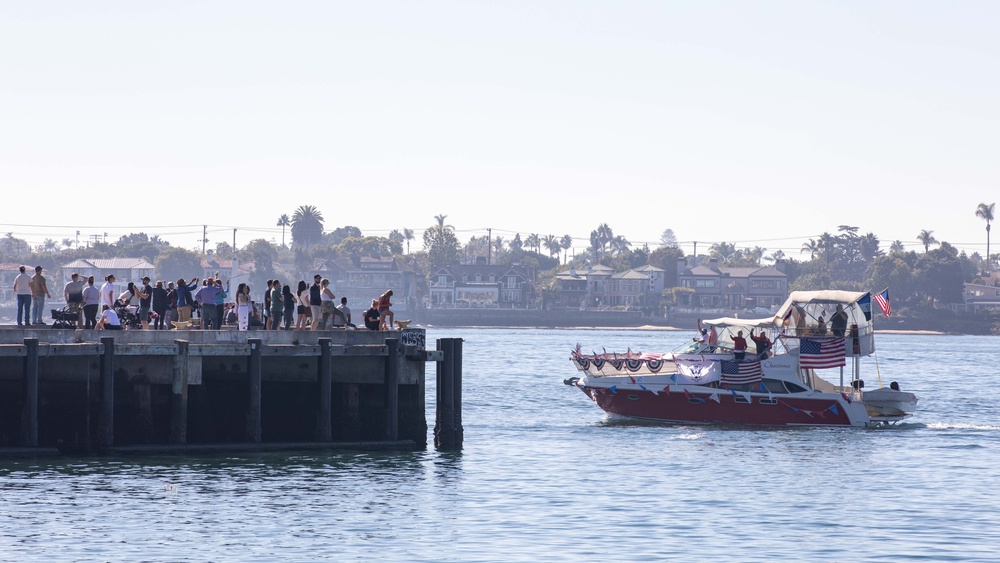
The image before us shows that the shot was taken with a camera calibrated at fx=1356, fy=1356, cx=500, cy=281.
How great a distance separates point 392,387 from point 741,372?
1708 centimetres

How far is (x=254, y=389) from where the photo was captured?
99.5 ft

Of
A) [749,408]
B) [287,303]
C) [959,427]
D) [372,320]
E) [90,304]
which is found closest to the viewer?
[90,304]

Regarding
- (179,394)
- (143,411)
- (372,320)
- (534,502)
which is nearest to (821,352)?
(372,320)

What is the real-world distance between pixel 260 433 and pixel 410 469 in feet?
12.2

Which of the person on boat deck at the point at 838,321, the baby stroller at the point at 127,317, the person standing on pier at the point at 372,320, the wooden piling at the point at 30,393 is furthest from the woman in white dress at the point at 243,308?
the person on boat deck at the point at 838,321

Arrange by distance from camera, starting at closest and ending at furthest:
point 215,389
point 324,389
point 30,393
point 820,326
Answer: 1. point 30,393
2. point 324,389
3. point 215,389
4. point 820,326

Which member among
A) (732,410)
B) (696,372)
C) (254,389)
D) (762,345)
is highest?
(762,345)

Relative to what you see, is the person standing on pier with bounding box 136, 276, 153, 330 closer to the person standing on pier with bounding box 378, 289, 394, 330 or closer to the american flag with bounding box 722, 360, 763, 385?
the person standing on pier with bounding box 378, 289, 394, 330

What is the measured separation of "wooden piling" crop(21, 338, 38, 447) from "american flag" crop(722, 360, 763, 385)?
23814 millimetres

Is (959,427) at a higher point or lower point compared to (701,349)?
lower

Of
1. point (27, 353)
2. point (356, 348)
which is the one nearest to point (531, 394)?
point (356, 348)

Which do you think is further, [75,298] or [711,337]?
[711,337]

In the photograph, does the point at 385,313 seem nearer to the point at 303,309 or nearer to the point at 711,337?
the point at 303,309

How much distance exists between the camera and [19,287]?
108ft
